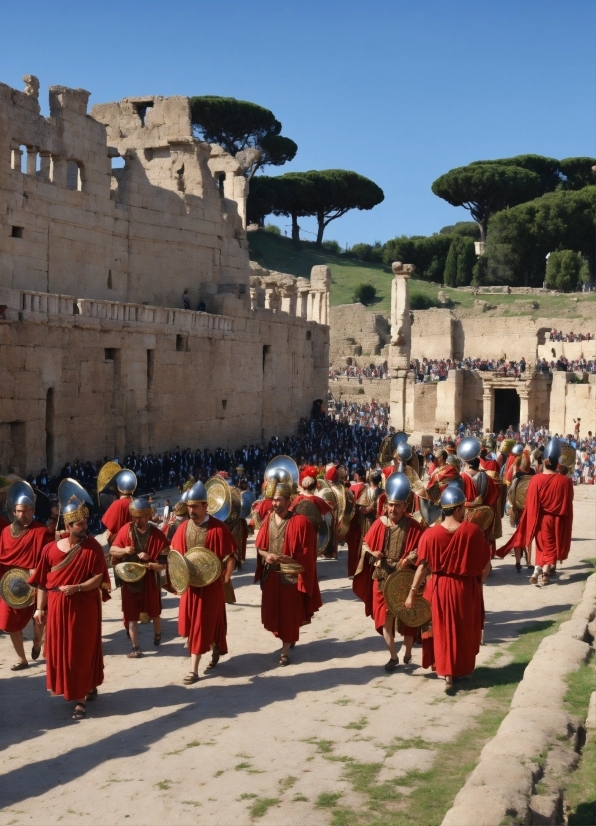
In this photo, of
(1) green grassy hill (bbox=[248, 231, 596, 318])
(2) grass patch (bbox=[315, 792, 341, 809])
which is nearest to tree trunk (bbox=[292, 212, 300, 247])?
(1) green grassy hill (bbox=[248, 231, 596, 318])

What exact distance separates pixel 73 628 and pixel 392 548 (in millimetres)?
2492

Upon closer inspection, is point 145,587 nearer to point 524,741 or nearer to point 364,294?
point 524,741

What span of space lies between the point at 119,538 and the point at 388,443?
21.7ft

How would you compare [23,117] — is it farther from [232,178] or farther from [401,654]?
[401,654]

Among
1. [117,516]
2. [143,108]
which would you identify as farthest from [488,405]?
[117,516]

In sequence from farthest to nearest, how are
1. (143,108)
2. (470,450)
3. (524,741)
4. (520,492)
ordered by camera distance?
(143,108), (520,492), (470,450), (524,741)

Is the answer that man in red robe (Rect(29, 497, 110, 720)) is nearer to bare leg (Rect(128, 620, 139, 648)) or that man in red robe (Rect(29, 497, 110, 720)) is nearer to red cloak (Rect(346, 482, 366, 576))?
bare leg (Rect(128, 620, 139, 648))

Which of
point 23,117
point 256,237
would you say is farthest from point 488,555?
point 256,237

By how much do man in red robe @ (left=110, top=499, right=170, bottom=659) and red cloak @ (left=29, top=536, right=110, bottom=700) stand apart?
1275mm

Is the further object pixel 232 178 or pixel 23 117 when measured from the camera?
pixel 232 178

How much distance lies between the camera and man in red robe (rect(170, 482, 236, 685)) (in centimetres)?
766

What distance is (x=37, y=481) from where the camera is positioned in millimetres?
18641

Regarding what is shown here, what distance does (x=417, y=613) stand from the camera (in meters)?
7.43

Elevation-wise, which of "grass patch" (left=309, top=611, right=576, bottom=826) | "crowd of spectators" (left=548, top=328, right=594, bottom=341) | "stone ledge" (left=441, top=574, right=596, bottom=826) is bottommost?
"grass patch" (left=309, top=611, right=576, bottom=826)
